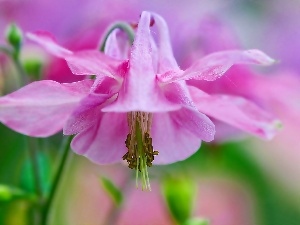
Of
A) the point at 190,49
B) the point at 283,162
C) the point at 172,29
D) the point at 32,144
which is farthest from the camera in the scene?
the point at 172,29

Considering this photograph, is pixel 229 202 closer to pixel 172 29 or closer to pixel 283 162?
pixel 283 162

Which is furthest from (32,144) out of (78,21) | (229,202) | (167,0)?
(167,0)

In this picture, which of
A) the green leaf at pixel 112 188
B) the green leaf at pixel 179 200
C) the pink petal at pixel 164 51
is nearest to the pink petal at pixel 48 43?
the pink petal at pixel 164 51

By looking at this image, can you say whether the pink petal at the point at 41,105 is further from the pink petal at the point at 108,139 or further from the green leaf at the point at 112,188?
the green leaf at the point at 112,188

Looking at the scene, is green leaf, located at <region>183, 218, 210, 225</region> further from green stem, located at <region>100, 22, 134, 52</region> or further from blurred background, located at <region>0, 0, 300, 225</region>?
green stem, located at <region>100, 22, 134, 52</region>

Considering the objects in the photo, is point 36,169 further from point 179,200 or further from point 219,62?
point 219,62

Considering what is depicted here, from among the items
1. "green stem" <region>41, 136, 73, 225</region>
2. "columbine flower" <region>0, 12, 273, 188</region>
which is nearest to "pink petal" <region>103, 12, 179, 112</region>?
"columbine flower" <region>0, 12, 273, 188</region>
